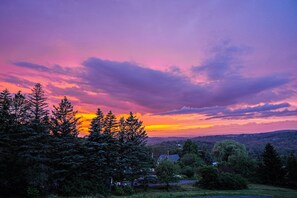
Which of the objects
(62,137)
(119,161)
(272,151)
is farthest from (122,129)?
(272,151)

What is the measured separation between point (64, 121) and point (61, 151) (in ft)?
13.7

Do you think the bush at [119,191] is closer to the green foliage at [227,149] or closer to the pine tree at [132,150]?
the pine tree at [132,150]

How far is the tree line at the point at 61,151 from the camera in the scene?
2677 centimetres

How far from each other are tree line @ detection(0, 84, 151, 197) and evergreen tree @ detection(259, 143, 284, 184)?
27.2 m

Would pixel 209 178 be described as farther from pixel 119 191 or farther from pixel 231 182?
pixel 119 191

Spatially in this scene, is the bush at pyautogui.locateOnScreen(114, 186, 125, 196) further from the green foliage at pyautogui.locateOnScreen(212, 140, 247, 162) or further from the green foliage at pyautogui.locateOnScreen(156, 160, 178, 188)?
the green foliage at pyautogui.locateOnScreen(212, 140, 247, 162)

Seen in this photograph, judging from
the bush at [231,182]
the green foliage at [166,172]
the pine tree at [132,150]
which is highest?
the pine tree at [132,150]

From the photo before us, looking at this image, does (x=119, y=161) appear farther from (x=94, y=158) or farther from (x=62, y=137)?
(x=62, y=137)

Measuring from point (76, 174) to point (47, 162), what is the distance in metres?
4.30

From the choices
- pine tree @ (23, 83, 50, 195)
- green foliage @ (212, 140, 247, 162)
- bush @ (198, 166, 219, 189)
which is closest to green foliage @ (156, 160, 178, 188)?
bush @ (198, 166, 219, 189)

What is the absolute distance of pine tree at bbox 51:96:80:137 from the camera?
108 feet

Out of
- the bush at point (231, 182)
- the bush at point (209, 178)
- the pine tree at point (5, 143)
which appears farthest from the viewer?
the bush at point (209, 178)

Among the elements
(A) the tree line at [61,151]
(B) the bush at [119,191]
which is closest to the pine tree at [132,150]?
(A) the tree line at [61,151]

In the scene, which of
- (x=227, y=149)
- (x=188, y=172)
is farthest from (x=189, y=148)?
(x=188, y=172)
